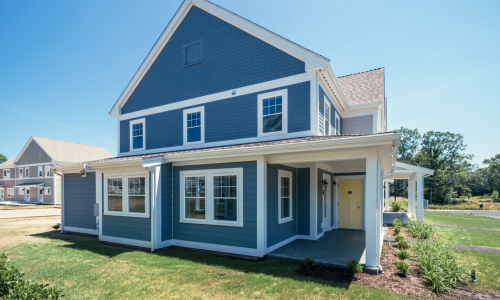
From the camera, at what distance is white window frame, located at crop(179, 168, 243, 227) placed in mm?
7469

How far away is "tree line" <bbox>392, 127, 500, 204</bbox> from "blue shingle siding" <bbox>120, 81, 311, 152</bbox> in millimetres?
34024

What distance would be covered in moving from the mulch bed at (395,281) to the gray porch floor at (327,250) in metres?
0.44

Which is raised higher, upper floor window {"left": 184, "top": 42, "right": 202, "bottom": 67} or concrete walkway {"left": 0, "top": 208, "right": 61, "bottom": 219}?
upper floor window {"left": 184, "top": 42, "right": 202, "bottom": 67}

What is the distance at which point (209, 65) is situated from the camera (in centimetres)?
1055

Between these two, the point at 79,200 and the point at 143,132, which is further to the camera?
the point at 143,132

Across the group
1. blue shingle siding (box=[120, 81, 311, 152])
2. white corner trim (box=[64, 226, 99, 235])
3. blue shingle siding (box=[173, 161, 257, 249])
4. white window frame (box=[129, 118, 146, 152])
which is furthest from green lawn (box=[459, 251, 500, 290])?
white corner trim (box=[64, 226, 99, 235])

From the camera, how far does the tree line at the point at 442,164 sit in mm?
41156

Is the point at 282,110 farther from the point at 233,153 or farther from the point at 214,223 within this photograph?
the point at 214,223

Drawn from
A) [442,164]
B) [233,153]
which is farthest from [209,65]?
[442,164]

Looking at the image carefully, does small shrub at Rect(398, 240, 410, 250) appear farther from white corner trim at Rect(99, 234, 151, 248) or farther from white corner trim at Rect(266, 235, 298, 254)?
white corner trim at Rect(99, 234, 151, 248)

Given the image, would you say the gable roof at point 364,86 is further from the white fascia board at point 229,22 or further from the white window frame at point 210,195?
the white window frame at point 210,195

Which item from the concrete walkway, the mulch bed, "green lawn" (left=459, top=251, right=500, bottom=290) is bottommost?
the concrete walkway

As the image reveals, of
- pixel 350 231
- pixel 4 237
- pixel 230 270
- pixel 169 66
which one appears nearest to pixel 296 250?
pixel 230 270

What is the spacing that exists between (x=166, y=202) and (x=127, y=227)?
77.1 inches
